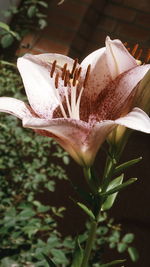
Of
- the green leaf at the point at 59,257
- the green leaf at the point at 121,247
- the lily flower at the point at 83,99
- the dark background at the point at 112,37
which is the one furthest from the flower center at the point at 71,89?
the dark background at the point at 112,37

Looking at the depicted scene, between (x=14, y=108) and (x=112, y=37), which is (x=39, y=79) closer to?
(x=14, y=108)

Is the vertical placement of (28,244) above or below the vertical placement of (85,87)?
below

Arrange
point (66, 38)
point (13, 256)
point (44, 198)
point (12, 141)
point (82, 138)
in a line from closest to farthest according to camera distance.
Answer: point (82, 138), point (13, 256), point (12, 141), point (66, 38), point (44, 198)

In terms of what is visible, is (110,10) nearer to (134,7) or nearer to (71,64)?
(134,7)

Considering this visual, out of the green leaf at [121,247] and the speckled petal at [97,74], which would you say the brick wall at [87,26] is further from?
the speckled petal at [97,74]

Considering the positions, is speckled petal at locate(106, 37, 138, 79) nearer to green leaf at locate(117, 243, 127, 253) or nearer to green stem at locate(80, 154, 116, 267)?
green stem at locate(80, 154, 116, 267)

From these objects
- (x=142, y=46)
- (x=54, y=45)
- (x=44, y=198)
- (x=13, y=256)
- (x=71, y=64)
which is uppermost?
(x=71, y=64)

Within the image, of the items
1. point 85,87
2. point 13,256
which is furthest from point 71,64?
point 13,256

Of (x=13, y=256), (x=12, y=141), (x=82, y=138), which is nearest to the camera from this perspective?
(x=82, y=138)

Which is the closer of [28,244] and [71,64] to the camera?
[71,64]
